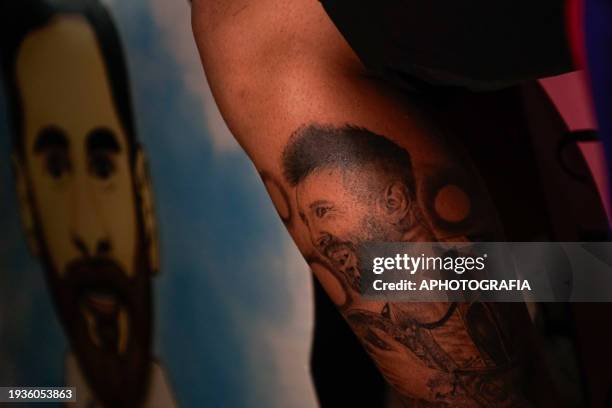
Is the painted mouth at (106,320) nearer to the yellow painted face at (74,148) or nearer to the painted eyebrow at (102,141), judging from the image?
the yellow painted face at (74,148)

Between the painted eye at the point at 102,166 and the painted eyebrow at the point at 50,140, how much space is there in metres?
0.04

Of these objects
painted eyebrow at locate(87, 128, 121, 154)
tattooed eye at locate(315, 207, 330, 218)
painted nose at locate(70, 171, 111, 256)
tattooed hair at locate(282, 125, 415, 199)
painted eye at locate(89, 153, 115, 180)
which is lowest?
tattooed eye at locate(315, 207, 330, 218)

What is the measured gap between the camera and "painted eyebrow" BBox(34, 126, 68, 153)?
111cm

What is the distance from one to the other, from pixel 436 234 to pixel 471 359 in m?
0.13

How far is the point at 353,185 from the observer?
82cm

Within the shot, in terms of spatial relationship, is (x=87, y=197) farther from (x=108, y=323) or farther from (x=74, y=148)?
(x=108, y=323)

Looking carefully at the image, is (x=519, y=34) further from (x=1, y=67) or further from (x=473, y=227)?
(x=1, y=67)

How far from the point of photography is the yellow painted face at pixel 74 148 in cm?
110

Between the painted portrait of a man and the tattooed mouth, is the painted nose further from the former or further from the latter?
the tattooed mouth

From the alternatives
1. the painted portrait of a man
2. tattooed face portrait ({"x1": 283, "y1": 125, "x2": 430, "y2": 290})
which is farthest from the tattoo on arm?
the painted portrait of a man

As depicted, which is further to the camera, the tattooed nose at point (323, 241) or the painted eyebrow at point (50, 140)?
the painted eyebrow at point (50, 140)

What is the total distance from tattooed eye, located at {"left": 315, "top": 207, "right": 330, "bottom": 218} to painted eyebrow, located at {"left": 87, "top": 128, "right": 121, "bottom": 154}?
14.9 inches

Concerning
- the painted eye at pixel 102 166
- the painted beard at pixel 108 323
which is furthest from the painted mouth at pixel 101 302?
the painted eye at pixel 102 166

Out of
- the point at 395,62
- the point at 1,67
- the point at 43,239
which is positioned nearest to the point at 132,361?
the point at 43,239
